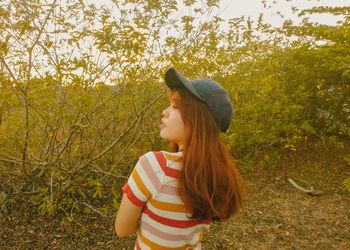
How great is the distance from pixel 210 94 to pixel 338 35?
6266 millimetres

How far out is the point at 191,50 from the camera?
2.96 meters

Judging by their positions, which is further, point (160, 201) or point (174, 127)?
point (174, 127)

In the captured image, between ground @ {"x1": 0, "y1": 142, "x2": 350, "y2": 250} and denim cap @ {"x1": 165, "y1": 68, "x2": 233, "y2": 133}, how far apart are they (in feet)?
8.07

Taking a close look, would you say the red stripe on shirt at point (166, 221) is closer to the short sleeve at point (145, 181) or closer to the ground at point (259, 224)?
the short sleeve at point (145, 181)

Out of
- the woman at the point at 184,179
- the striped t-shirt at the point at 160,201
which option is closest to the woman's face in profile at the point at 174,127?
the woman at the point at 184,179

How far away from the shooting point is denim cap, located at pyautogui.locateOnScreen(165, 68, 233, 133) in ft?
3.27

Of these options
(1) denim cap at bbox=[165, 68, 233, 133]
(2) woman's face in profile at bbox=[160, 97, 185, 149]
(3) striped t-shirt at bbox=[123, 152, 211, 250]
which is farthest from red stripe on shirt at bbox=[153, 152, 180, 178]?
(1) denim cap at bbox=[165, 68, 233, 133]

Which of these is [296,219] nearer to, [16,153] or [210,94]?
[210,94]

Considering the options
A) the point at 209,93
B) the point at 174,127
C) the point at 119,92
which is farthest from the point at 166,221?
the point at 119,92

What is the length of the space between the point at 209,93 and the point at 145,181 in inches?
17.3

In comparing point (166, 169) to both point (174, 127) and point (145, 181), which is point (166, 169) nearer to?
point (145, 181)

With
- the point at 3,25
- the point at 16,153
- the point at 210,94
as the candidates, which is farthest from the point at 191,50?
the point at 16,153

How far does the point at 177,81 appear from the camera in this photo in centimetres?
101

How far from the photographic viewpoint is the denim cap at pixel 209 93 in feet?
3.27
